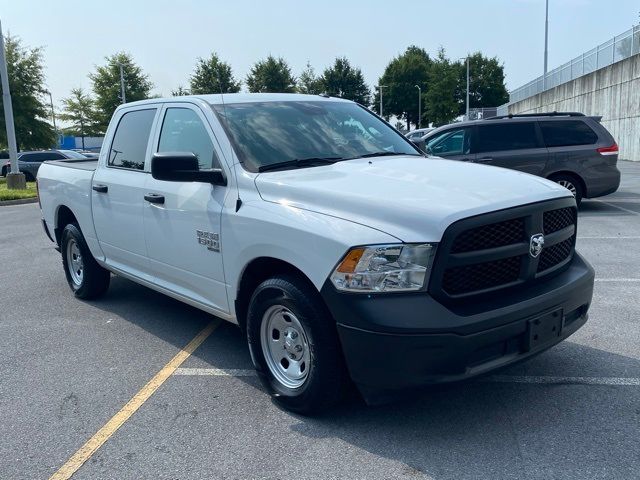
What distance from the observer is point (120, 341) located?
5258 millimetres

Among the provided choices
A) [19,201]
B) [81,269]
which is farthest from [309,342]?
[19,201]

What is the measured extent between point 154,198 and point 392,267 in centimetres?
237

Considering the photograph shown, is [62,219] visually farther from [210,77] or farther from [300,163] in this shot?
[210,77]

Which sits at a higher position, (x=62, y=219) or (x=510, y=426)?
(x=62, y=219)

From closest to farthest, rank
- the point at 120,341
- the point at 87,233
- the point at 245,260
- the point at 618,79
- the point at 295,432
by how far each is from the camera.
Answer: the point at 295,432
the point at 245,260
the point at 120,341
the point at 87,233
the point at 618,79

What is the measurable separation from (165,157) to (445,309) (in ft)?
6.68

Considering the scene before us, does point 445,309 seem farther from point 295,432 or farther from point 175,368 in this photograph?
point 175,368

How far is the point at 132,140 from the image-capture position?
5574 mm

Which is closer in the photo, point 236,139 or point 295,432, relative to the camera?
point 295,432

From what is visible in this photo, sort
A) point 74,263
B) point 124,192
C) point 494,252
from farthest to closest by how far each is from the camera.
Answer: point 74,263 < point 124,192 < point 494,252

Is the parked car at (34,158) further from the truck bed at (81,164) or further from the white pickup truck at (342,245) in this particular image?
the white pickup truck at (342,245)

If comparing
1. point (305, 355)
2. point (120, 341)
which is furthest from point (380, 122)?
point (120, 341)

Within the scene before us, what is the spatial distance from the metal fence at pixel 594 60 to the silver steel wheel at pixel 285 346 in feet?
84.6

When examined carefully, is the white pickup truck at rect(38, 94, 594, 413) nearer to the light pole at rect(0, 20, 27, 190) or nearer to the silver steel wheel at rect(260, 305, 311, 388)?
the silver steel wheel at rect(260, 305, 311, 388)
